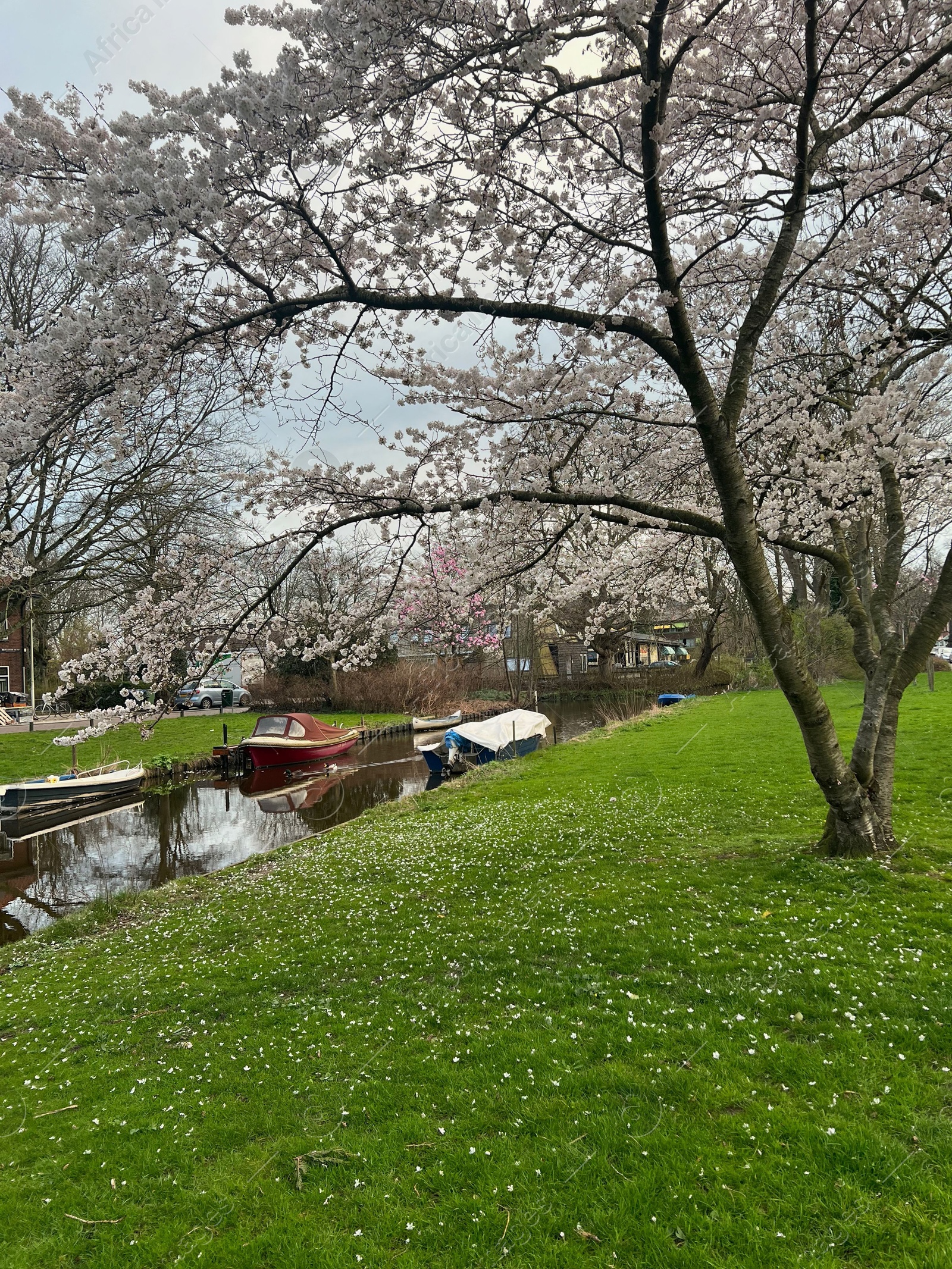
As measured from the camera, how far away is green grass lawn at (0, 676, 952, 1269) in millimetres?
2676

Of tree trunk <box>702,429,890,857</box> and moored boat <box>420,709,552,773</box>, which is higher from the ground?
tree trunk <box>702,429,890,857</box>

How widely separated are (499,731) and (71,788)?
37.9 ft

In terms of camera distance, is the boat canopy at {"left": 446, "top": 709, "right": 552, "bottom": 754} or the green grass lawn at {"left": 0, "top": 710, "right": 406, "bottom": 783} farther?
the boat canopy at {"left": 446, "top": 709, "right": 552, "bottom": 754}

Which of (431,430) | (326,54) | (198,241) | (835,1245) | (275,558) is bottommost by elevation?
(835,1245)

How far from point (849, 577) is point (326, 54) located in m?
6.95

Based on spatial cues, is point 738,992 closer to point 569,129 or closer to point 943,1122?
point 943,1122

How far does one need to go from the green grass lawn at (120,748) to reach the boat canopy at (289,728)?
85.2 inches

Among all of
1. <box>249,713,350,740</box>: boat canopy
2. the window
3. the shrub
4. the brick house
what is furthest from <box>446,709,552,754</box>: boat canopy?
the brick house

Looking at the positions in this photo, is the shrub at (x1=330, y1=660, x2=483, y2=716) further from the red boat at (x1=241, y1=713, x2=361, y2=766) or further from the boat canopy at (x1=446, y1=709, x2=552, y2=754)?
the boat canopy at (x1=446, y1=709, x2=552, y2=754)

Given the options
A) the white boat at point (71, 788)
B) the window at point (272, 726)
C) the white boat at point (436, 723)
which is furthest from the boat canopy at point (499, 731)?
the white boat at point (436, 723)

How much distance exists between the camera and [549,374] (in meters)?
6.27

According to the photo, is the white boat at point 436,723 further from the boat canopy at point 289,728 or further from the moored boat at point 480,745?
the moored boat at point 480,745

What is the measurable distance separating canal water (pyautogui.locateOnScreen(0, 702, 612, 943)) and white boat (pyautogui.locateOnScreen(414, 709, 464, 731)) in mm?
6540

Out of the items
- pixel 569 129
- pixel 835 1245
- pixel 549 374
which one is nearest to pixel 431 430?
pixel 549 374
